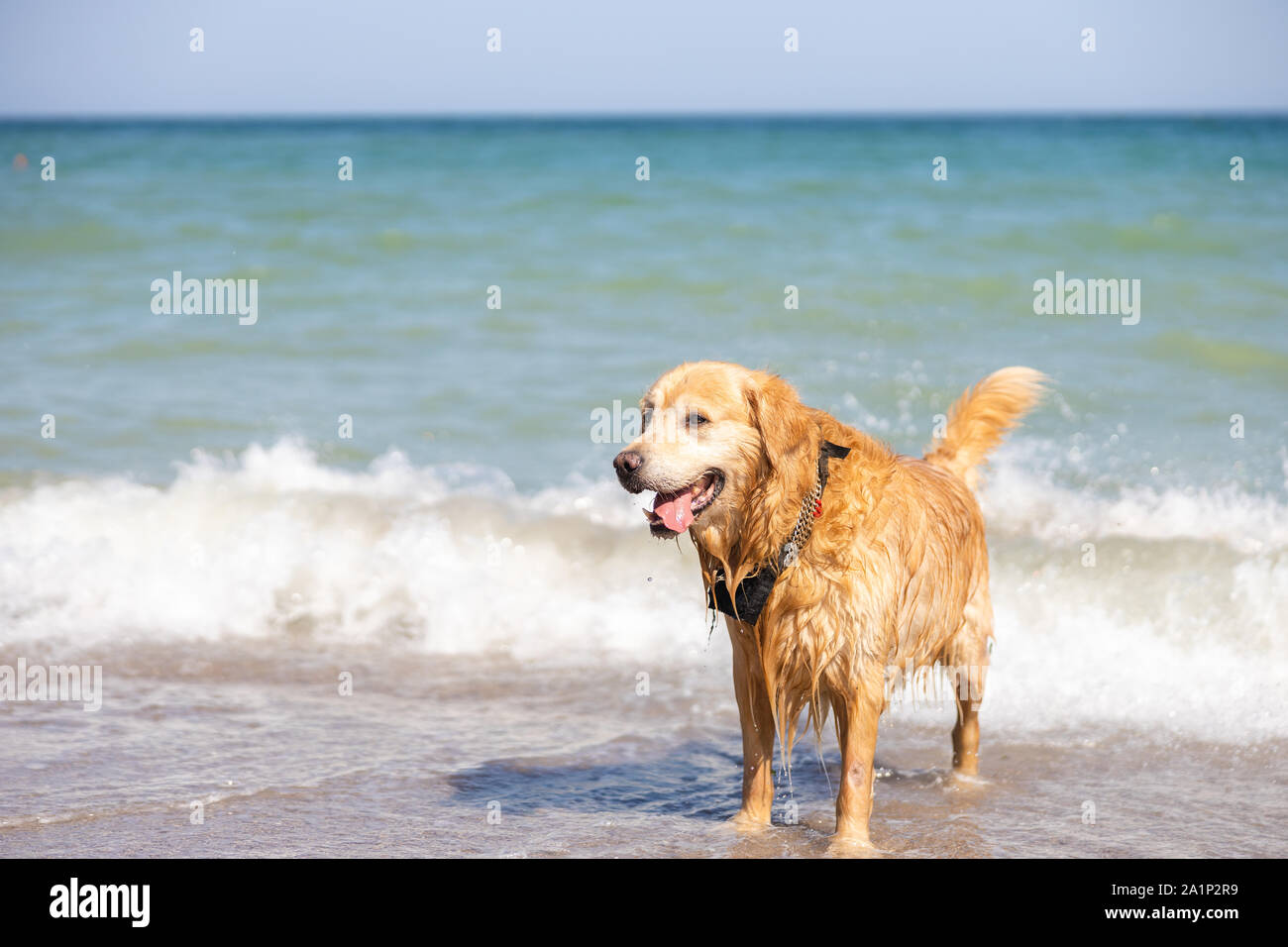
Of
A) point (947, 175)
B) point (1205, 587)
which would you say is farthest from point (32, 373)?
point (947, 175)

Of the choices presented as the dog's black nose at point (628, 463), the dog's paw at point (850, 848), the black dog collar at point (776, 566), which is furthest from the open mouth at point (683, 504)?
the dog's paw at point (850, 848)

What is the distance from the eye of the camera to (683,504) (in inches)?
167

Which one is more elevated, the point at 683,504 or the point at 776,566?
the point at 683,504

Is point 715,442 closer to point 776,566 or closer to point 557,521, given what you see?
point 776,566

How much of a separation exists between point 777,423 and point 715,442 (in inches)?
8.9

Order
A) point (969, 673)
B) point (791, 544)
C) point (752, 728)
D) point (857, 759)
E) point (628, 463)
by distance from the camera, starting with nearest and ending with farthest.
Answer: point (628, 463)
point (791, 544)
point (857, 759)
point (752, 728)
point (969, 673)

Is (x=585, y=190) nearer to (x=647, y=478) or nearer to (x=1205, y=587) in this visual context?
(x=1205, y=587)

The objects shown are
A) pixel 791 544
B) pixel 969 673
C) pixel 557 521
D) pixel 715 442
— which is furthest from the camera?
pixel 557 521

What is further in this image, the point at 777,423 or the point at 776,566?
the point at 776,566

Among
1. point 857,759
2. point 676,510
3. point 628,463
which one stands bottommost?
point 857,759

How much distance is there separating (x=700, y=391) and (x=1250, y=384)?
329 inches

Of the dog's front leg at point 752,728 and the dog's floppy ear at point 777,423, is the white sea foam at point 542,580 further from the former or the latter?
the dog's floppy ear at point 777,423

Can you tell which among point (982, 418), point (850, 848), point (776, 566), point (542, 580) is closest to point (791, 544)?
point (776, 566)

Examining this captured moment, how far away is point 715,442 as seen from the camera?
4.21 meters
